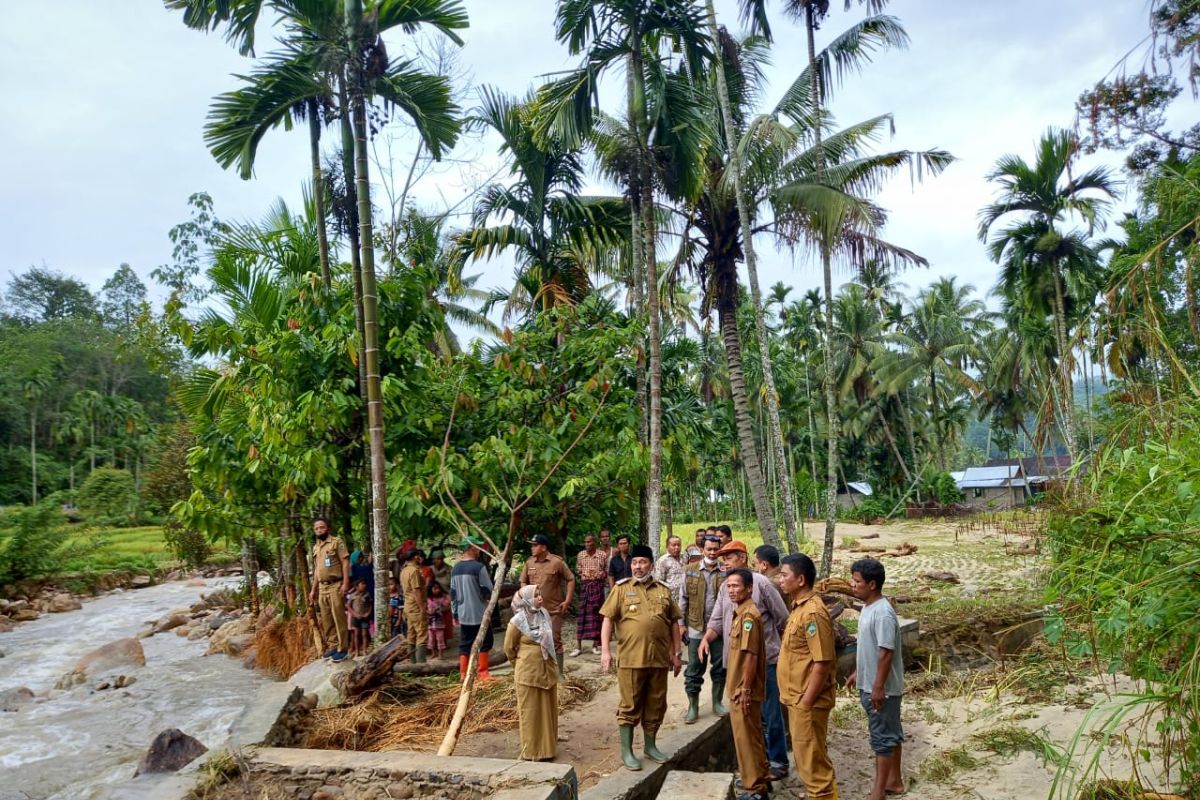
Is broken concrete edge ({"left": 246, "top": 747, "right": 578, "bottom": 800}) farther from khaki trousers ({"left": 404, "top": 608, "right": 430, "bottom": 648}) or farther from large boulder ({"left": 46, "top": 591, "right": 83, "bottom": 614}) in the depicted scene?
large boulder ({"left": 46, "top": 591, "right": 83, "bottom": 614})

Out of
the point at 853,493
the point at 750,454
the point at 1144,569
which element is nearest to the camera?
the point at 1144,569

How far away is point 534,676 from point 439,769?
94cm

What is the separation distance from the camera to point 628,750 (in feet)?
19.4

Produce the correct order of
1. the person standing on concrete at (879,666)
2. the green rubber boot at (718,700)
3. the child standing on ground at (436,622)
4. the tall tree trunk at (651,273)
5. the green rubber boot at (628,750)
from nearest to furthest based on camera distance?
the person standing on concrete at (879,666) < the green rubber boot at (628,750) < the green rubber boot at (718,700) < the tall tree trunk at (651,273) < the child standing on ground at (436,622)

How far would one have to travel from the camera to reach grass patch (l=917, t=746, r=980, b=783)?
6.04 m

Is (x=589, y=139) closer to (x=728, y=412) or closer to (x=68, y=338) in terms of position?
(x=728, y=412)

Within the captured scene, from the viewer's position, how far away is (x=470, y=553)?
969cm

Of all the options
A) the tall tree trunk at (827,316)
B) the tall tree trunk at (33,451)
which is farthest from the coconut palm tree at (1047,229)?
the tall tree trunk at (33,451)

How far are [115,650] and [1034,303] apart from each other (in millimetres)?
22103

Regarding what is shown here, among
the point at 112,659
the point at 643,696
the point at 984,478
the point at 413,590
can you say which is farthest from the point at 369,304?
the point at 984,478

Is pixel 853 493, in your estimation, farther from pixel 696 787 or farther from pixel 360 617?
pixel 696 787

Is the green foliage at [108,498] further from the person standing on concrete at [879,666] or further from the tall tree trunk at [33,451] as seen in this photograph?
the person standing on concrete at [879,666]

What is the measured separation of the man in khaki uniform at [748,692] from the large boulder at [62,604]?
76.7 ft

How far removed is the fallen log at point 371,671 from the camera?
328 inches
